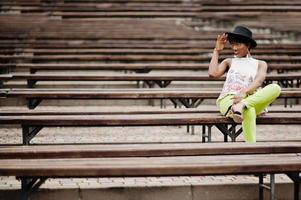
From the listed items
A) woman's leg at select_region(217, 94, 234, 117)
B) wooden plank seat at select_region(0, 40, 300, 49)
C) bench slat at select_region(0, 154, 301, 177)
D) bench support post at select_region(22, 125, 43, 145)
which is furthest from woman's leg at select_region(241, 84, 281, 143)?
wooden plank seat at select_region(0, 40, 300, 49)

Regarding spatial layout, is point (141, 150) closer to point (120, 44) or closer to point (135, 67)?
point (135, 67)

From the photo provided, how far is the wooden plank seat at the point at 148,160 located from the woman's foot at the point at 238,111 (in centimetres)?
48

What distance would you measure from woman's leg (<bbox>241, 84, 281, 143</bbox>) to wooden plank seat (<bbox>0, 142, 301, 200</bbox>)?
51 cm

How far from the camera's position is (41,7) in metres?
15.5

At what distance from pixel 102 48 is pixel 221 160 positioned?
7.41 metres

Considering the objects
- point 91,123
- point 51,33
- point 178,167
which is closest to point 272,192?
point 178,167

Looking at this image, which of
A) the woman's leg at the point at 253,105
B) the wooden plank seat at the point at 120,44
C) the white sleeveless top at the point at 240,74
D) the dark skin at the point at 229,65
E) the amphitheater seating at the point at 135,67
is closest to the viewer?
the amphitheater seating at the point at 135,67

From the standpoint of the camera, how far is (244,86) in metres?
4.50

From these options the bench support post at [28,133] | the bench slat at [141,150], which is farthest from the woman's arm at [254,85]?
the bench support post at [28,133]

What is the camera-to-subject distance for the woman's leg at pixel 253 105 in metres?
4.21

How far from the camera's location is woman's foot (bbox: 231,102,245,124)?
410 cm

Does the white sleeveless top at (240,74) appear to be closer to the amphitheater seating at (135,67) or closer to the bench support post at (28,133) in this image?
the amphitheater seating at (135,67)

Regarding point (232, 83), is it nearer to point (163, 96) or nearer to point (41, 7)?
point (163, 96)

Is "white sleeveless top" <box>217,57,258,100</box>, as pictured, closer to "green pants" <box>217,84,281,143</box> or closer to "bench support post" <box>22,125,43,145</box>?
"green pants" <box>217,84,281,143</box>
